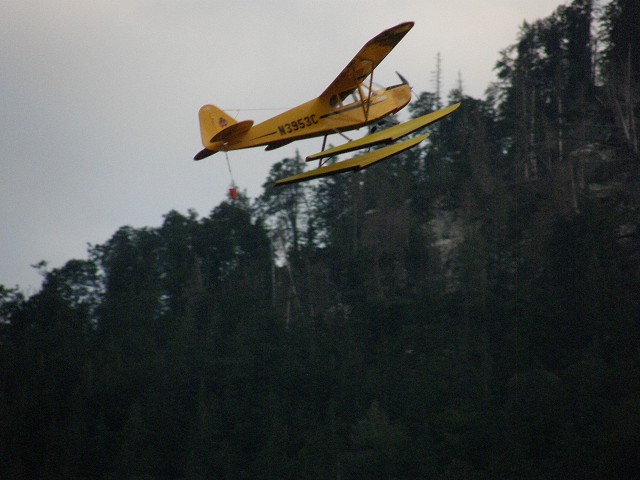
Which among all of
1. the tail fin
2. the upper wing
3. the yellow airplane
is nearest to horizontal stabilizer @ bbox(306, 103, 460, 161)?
the yellow airplane

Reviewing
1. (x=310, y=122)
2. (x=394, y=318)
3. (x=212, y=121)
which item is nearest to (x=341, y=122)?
(x=310, y=122)

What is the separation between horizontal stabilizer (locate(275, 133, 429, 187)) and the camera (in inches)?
784

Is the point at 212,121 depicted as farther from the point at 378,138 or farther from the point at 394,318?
the point at 394,318

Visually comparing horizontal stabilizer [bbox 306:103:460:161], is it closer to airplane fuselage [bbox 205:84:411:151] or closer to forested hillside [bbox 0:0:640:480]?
airplane fuselage [bbox 205:84:411:151]

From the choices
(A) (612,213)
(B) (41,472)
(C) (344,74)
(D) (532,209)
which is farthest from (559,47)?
(C) (344,74)

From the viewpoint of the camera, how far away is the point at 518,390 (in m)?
46.7

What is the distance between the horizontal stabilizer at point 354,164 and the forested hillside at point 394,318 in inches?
861

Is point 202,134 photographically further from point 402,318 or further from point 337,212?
point 337,212

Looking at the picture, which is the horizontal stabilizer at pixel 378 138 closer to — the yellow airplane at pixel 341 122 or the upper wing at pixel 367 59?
the yellow airplane at pixel 341 122

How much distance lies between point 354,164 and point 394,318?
3980 cm

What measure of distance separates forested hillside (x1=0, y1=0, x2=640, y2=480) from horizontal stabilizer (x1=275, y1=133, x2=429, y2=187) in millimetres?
21874

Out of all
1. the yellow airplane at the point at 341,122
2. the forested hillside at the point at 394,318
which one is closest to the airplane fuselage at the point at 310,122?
the yellow airplane at the point at 341,122

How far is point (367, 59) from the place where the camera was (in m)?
20.6

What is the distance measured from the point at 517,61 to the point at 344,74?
57.2m
